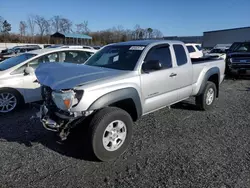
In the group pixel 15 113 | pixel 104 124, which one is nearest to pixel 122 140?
pixel 104 124

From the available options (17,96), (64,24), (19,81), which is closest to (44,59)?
(19,81)

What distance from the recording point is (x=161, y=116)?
5.02m

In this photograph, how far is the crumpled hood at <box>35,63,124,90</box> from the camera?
2951 millimetres

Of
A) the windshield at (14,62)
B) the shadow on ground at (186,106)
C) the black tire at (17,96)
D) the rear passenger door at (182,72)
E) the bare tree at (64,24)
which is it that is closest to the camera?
the rear passenger door at (182,72)

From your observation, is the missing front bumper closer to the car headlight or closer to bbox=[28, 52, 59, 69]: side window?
the car headlight

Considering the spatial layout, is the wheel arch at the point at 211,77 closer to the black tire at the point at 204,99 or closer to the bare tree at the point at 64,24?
the black tire at the point at 204,99

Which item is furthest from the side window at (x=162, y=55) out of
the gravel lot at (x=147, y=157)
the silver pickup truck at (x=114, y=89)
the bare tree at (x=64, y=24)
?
the bare tree at (x=64, y=24)

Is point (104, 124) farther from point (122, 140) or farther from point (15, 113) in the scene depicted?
point (15, 113)

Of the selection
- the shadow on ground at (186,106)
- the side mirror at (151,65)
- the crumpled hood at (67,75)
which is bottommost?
the shadow on ground at (186,106)

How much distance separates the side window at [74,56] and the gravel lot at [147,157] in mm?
2362

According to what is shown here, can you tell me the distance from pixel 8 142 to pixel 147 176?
259 cm

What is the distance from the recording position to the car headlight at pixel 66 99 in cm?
279

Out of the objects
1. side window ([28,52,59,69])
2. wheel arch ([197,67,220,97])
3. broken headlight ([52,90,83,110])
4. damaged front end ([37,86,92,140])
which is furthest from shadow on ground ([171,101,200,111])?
side window ([28,52,59,69])

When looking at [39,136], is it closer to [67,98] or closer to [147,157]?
[67,98]
